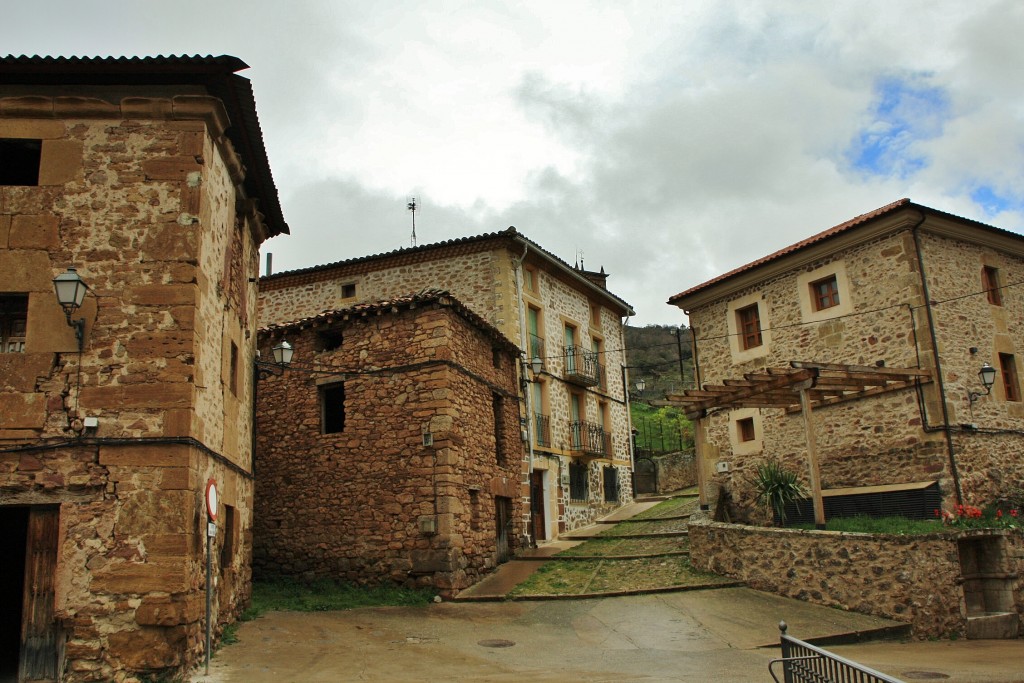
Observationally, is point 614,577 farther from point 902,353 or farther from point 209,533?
point 209,533

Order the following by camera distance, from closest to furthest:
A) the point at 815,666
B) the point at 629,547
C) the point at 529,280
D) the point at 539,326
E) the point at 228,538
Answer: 1. the point at 815,666
2. the point at 228,538
3. the point at 629,547
4. the point at 529,280
5. the point at 539,326

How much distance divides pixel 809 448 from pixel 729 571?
8.44 ft

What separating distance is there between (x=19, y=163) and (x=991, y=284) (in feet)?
58.1

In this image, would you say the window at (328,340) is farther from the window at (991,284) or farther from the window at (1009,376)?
the window at (1009,376)

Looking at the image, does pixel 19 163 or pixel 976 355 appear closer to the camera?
pixel 19 163

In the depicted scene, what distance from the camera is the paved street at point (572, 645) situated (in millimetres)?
8914

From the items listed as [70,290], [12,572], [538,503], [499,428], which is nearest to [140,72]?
[70,290]

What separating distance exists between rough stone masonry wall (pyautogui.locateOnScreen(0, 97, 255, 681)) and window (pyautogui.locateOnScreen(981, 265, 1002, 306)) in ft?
49.3

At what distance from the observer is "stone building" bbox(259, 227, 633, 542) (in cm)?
1981

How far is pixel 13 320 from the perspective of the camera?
9234 millimetres

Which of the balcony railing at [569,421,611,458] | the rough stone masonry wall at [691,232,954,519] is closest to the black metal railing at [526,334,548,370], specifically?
the balcony railing at [569,421,611,458]

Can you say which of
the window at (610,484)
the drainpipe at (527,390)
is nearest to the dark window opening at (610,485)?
the window at (610,484)

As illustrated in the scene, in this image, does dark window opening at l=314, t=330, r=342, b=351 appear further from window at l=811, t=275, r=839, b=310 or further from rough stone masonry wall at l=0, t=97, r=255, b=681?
window at l=811, t=275, r=839, b=310

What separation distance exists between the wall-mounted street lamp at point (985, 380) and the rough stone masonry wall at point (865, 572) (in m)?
4.22
